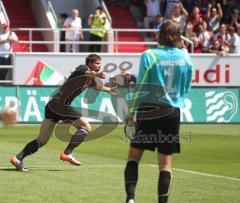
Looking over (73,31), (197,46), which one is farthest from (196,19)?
(73,31)

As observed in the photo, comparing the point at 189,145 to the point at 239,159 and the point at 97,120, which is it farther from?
the point at 97,120

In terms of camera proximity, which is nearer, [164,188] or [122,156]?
[164,188]

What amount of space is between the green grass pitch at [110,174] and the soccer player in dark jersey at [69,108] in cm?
36

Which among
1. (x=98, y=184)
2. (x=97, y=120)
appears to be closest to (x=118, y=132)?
(x=97, y=120)

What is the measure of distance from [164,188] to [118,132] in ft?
52.5

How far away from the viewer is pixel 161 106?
10531 millimetres

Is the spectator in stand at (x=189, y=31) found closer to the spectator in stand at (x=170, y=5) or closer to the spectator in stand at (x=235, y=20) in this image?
the spectator in stand at (x=170, y=5)

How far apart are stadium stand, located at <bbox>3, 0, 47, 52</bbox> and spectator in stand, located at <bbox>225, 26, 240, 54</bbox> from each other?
7.36 meters

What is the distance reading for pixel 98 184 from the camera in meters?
13.3

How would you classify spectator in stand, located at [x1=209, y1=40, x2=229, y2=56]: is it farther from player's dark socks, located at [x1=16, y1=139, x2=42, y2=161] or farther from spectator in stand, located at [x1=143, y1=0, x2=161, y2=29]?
player's dark socks, located at [x1=16, y1=139, x2=42, y2=161]

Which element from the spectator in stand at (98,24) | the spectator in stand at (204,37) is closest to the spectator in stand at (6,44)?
the spectator in stand at (98,24)

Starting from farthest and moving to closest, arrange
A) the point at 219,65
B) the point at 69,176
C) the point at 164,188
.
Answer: the point at 219,65, the point at 69,176, the point at 164,188

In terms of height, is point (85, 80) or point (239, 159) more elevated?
point (85, 80)

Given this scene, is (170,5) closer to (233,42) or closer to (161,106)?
(233,42)
